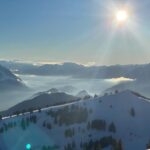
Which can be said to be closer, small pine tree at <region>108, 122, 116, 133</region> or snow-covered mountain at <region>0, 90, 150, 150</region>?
snow-covered mountain at <region>0, 90, 150, 150</region>

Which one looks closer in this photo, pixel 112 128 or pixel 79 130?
pixel 79 130

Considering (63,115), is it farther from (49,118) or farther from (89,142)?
(89,142)

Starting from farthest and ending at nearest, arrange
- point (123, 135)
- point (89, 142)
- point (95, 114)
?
point (95, 114) → point (123, 135) → point (89, 142)

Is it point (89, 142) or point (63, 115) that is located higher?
point (63, 115)

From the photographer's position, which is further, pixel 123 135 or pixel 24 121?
pixel 24 121

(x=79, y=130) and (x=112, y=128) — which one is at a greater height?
(x=112, y=128)

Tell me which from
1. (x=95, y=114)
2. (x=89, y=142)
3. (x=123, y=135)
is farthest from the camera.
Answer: (x=95, y=114)

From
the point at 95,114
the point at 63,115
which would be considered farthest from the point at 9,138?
the point at 95,114

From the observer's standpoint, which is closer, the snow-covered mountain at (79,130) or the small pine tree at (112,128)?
the snow-covered mountain at (79,130)
